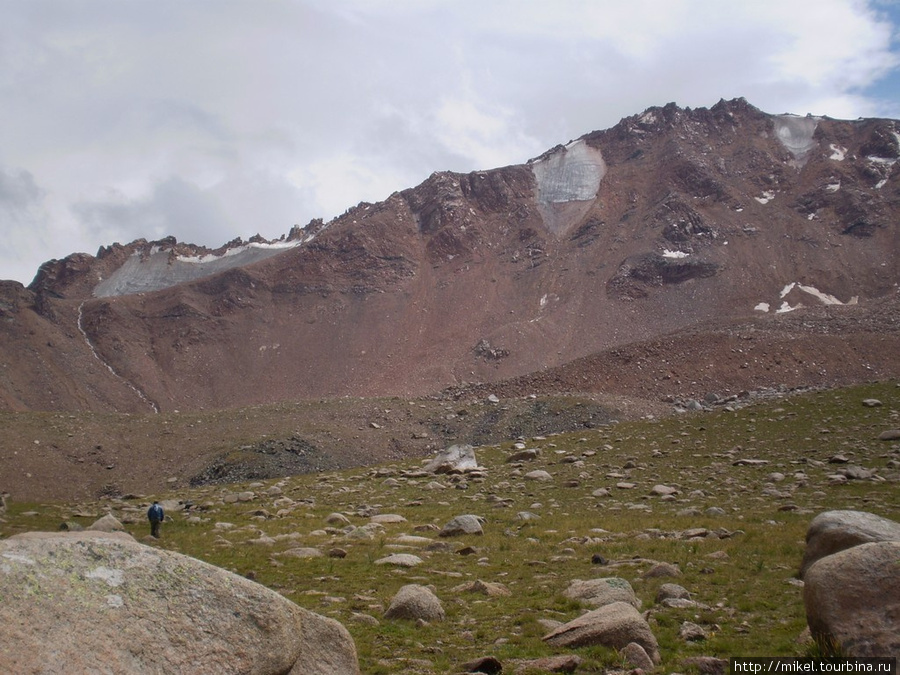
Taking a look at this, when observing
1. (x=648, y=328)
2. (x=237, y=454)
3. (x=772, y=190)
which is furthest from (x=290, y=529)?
(x=772, y=190)

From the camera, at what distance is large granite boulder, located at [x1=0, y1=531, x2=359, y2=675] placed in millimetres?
5195

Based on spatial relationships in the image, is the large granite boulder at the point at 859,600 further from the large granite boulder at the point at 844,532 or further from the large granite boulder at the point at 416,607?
the large granite boulder at the point at 416,607

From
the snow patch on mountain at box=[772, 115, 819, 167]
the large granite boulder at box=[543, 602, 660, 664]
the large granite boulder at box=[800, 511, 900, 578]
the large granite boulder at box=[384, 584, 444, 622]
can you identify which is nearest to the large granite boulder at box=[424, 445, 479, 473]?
the large granite boulder at box=[384, 584, 444, 622]

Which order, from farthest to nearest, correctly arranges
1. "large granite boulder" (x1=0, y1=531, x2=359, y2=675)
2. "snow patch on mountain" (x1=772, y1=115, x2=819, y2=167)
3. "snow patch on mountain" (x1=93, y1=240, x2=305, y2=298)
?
"snow patch on mountain" (x1=93, y1=240, x2=305, y2=298) < "snow patch on mountain" (x1=772, y1=115, x2=819, y2=167) < "large granite boulder" (x1=0, y1=531, x2=359, y2=675)

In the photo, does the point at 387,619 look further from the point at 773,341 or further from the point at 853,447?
the point at 773,341

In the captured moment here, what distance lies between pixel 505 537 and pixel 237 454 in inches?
991

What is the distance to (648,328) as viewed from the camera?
10275 cm

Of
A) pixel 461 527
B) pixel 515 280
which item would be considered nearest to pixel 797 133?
pixel 515 280

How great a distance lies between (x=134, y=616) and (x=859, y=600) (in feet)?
24.5

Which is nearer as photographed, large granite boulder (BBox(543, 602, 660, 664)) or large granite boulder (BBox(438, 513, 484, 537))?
large granite boulder (BBox(543, 602, 660, 664))

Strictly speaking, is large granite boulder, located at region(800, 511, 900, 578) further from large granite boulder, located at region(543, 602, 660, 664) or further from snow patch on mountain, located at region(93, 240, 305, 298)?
snow patch on mountain, located at region(93, 240, 305, 298)

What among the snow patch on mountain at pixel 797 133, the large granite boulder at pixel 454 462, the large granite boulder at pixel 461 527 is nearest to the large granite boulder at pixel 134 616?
the large granite boulder at pixel 461 527

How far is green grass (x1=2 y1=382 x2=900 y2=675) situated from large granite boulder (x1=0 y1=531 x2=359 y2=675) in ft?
11.1

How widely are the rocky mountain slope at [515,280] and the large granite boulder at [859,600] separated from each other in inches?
2409
